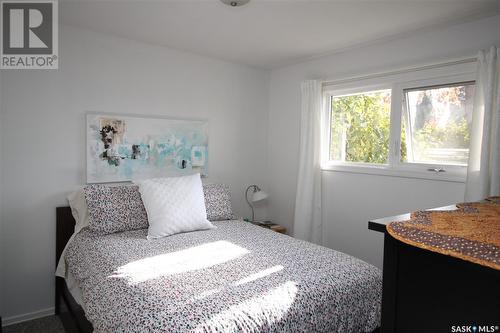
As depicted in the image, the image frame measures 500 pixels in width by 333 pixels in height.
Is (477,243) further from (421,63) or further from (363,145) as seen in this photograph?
(363,145)

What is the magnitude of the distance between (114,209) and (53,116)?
36.7 inches

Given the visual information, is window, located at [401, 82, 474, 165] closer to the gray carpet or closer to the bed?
the bed

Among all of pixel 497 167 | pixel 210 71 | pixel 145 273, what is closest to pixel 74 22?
pixel 210 71

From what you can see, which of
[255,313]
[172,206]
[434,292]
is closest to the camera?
[434,292]

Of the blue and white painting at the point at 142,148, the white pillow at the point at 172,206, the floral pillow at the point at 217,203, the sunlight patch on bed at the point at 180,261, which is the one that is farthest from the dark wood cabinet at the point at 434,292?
the blue and white painting at the point at 142,148

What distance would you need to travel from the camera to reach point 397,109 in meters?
2.97

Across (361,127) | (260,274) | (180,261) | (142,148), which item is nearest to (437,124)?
(361,127)

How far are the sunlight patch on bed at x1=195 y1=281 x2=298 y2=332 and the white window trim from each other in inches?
69.7

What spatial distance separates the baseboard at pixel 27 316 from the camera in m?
2.56

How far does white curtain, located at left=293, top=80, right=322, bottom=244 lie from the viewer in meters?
3.47

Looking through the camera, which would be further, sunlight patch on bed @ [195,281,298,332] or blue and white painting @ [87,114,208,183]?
blue and white painting @ [87,114,208,183]

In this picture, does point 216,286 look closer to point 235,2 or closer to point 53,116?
point 235,2

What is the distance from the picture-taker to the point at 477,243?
2.94 feet

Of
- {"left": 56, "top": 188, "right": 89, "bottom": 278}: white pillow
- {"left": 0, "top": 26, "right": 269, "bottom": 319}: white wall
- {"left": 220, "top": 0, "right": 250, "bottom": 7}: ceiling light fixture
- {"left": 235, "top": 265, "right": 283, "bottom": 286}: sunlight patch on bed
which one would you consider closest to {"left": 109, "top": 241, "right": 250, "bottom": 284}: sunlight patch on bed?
A: {"left": 235, "top": 265, "right": 283, "bottom": 286}: sunlight patch on bed
